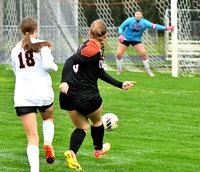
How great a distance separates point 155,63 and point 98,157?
14.3 m

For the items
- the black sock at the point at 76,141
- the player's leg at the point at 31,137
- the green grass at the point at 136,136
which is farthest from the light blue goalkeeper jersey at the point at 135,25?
the player's leg at the point at 31,137

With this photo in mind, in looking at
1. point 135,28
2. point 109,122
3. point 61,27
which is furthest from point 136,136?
point 61,27

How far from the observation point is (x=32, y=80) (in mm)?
4965

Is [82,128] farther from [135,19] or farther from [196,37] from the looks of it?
[196,37]

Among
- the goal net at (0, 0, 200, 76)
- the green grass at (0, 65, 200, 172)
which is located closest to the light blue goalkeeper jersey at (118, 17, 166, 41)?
the green grass at (0, 65, 200, 172)

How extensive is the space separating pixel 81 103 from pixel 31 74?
2.08 feet

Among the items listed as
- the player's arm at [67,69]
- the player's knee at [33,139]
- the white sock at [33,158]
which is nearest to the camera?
the white sock at [33,158]

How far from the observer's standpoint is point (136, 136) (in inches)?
281

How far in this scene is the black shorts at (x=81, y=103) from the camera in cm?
524

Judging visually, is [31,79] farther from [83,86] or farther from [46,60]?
[83,86]

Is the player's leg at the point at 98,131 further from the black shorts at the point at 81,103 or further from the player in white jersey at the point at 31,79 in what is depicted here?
the player in white jersey at the point at 31,79

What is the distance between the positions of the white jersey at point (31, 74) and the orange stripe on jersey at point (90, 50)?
0.40 m

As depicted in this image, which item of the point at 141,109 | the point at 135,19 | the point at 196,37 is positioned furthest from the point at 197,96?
the point at 196,37

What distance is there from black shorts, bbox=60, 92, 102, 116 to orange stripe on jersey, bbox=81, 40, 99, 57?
451 mm
